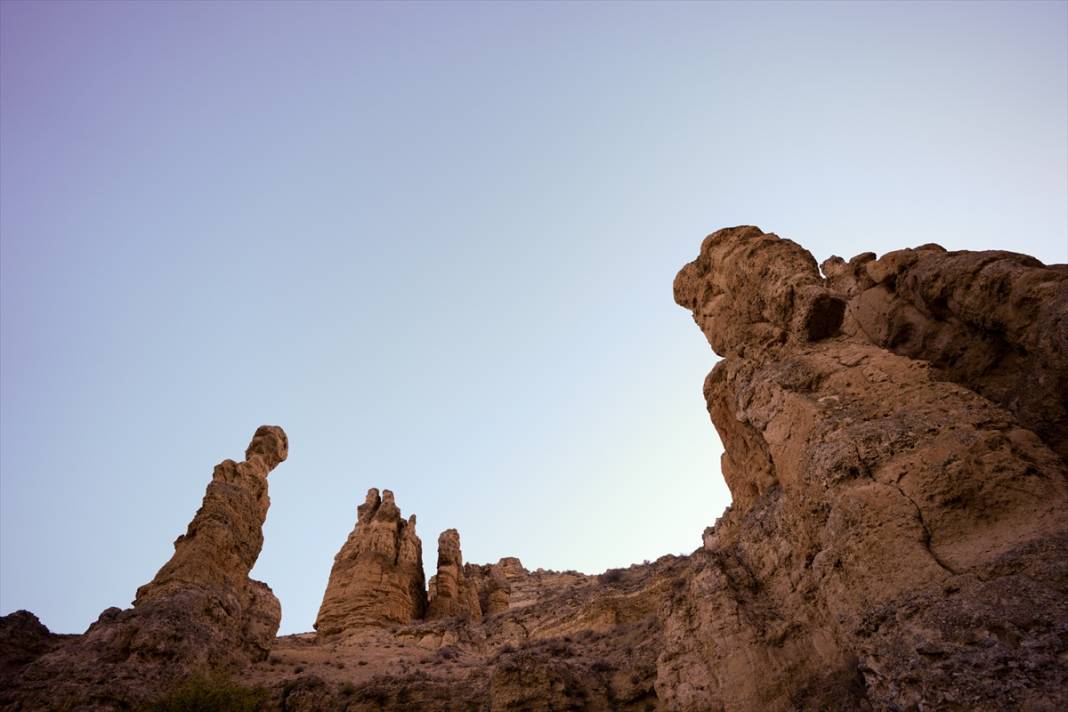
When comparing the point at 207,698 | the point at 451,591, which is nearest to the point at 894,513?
the point at 207,698

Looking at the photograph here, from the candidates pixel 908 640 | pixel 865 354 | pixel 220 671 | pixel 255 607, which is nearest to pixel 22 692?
pixel 220 671

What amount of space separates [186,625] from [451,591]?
22368mm

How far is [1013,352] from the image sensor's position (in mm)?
14875

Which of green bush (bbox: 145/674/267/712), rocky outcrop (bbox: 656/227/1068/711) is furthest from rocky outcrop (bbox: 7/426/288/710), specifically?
rocky outcrop (bbox: 656/227/1068/711)

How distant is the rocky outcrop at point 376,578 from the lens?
37.7 metres

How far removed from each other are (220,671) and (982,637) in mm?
24117

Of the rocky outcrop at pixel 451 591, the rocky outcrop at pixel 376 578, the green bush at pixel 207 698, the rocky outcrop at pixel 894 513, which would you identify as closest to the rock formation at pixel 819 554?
the rocky outcrop at pixel 894 513

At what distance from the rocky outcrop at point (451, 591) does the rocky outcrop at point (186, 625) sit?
13.2m

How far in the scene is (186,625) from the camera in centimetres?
2209

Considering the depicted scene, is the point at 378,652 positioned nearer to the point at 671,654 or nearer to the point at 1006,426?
the point at 671,654

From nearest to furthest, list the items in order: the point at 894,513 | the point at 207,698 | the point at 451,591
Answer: the point at 894,513 < the point at 207,698 < the point at 451,591

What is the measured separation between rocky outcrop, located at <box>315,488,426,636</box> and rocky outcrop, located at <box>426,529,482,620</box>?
44.7 inches

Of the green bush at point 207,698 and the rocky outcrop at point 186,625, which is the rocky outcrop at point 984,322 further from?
the rocky outcrop at point 186,625

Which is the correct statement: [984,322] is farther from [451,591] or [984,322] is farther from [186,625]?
[451,591]
